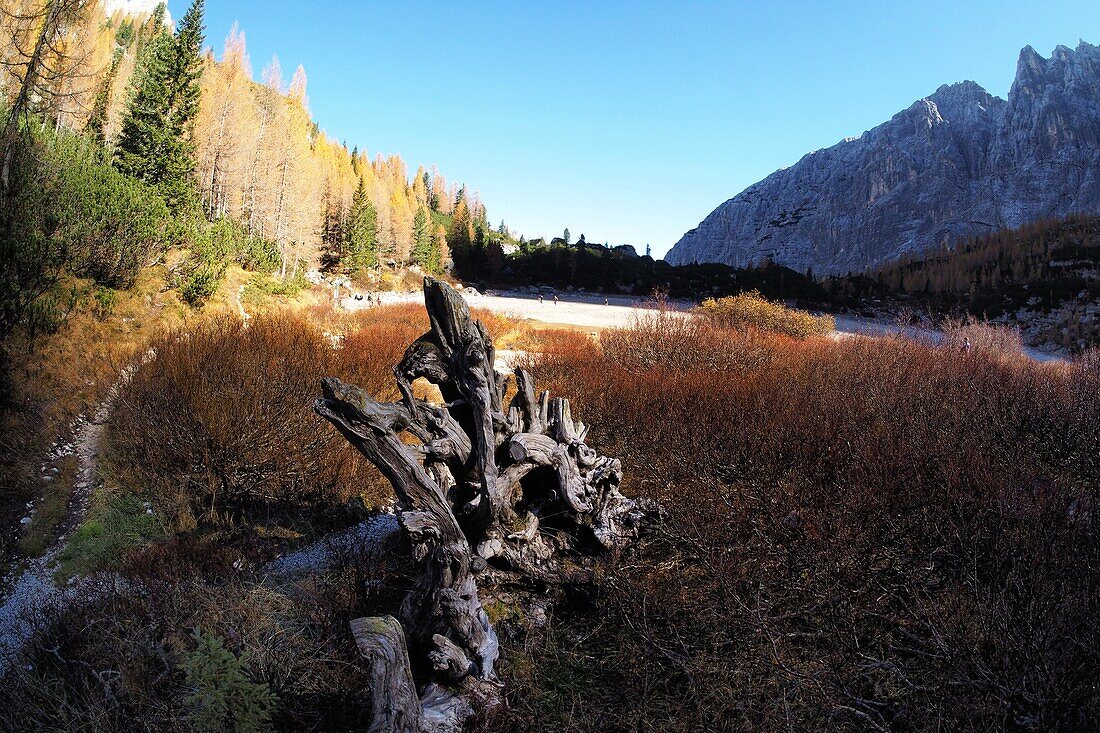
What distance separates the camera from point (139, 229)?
12109 mm

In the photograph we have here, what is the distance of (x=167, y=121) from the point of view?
57.4 feet

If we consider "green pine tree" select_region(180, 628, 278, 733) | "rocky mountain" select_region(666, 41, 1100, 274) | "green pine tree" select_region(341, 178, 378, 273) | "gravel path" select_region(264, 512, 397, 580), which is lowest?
"gravel path" select_region(264, 512, 397, 580)

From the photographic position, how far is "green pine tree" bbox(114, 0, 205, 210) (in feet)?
55.7

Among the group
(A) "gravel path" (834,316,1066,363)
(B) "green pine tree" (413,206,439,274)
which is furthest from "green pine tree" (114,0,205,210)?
(B) "green pine tree" (413,206,439,274)

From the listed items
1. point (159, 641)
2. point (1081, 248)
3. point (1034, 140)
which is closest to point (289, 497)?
point (159, 641)

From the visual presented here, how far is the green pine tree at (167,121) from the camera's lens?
55.7ft

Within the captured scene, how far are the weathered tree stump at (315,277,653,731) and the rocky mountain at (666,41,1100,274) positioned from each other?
166ft

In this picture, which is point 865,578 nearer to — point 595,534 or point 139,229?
point 595,534

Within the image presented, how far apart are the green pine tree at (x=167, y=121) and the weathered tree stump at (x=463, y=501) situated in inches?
696

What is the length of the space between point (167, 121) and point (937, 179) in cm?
6625

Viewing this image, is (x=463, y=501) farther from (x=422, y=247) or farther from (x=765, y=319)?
(x=422, y=247)

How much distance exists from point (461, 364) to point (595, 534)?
74.9 inches

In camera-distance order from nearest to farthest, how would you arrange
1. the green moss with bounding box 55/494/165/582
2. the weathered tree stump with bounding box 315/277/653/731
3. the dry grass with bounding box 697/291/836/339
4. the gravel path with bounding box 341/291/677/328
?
the weathered tree stump with bounding box 315/277/653/731, the green moss with bounding box 55/494/165/582, the dry grass with bounding box 697/291/836/339, the gravel path with bounding box 341/291/677/328

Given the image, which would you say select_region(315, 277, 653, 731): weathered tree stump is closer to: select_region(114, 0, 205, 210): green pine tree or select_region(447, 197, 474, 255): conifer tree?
select_region(114, 0, 205, 210): green pine tree
